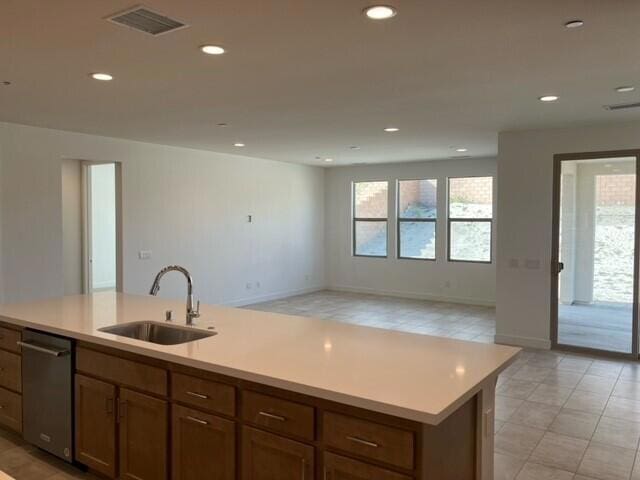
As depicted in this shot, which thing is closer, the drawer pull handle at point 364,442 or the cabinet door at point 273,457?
the drawer pull handle at point 364,442

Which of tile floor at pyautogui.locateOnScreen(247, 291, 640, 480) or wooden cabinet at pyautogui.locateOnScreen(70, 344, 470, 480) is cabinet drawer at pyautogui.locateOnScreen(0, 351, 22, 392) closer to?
wooden cabinet at pyautogui.locateOnScreen(70, 344, 470, 480)

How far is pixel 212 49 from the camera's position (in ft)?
10.1

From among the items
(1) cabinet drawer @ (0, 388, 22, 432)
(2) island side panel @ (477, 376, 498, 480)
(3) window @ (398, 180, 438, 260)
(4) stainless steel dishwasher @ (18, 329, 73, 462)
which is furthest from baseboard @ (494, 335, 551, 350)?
(1) cabinet drawer @ (0, 388, 22, 432)

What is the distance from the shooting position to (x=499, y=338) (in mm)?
6395

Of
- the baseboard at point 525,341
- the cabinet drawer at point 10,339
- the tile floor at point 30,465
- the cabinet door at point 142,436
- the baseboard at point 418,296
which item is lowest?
the tile floor at point 30,465

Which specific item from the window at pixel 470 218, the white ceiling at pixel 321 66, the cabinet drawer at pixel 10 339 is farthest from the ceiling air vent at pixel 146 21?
the window at pixel 470 218

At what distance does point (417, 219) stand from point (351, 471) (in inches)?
317

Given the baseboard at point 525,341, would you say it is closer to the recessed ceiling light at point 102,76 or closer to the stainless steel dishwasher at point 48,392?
the stainless steel dishwasher at point 48,392

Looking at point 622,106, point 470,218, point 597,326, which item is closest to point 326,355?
point 622,106

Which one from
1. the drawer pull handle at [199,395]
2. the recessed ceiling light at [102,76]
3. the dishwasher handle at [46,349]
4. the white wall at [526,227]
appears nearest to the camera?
the drawer pull handle at [199,395]

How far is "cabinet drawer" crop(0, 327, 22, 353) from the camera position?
3377 millimetres

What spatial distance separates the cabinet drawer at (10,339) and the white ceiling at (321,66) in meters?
1.73

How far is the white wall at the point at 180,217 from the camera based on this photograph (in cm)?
579

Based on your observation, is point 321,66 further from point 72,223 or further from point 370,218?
point 370,218
